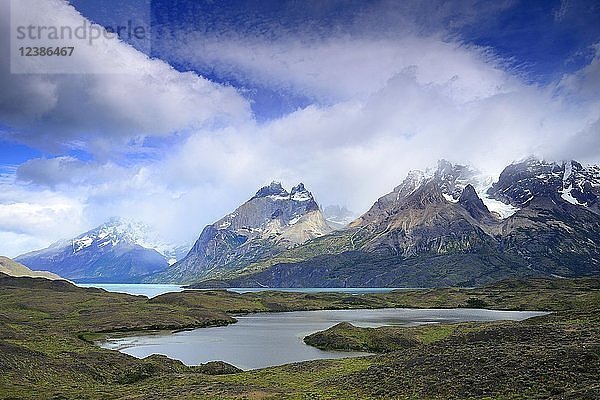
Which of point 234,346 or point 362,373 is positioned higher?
point 234,346

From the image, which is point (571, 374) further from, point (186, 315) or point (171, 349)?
point (186, 315)

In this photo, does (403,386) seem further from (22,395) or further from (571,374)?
(22,395)

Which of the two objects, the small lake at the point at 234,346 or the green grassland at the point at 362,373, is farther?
the small lake at the point at 234,346

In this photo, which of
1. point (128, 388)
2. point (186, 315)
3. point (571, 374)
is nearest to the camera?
point (571, 374)

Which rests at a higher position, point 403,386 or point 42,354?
point 42,354

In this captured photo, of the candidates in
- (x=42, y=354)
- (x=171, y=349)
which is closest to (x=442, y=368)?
(x=42, y=354)

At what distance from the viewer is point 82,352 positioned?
300 ft

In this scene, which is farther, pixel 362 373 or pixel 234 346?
pixel 234 346

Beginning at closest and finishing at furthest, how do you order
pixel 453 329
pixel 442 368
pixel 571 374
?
pixel 571 374, pixel 442 368, pixel 453 329

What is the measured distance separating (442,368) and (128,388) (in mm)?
41143

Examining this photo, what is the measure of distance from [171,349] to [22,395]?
181ft

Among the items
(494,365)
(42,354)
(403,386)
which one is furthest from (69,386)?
A: (494,365)

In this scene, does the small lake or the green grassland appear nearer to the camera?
the green grassland

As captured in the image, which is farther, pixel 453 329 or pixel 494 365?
pixel 453 329
